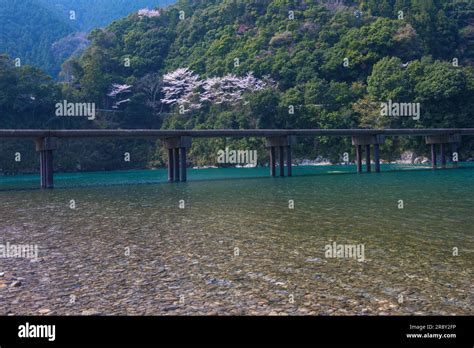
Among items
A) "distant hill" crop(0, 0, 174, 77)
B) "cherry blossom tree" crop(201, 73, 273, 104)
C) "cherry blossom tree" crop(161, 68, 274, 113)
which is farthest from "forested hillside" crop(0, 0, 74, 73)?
"cherry blossom tree" crop(201, 73, 273, 104)

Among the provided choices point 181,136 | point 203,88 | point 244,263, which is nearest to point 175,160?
point 181,136

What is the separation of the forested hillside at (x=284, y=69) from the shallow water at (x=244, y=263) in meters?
58.5

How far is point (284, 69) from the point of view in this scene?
3413 inches

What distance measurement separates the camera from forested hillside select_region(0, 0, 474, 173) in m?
76.0

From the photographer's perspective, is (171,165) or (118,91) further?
(118,91)

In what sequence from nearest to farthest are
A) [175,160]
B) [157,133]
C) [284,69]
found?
[157,133], [175,160], [284,69]

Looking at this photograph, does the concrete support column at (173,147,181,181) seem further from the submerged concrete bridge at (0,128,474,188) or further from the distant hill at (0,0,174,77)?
the distant hill at (0,0,174,77)

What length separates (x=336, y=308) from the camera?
7199mm

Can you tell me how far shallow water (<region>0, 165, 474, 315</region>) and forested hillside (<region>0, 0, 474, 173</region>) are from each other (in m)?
58.5

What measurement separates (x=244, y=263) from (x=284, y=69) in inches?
3140

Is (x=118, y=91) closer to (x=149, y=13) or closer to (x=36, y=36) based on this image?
(x=149, y=13)

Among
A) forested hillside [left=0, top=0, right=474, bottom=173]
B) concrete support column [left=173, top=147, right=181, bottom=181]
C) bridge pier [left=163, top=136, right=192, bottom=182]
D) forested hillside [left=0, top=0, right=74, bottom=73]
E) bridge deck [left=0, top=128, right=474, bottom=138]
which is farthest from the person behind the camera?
forested hillside [left=0, top=0, right=74, bottom=73]

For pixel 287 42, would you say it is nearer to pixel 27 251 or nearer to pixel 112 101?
pixel 112 101

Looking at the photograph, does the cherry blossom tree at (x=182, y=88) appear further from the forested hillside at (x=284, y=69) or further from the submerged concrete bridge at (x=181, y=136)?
the submerged concrete bridge at (x=181, y=136)
